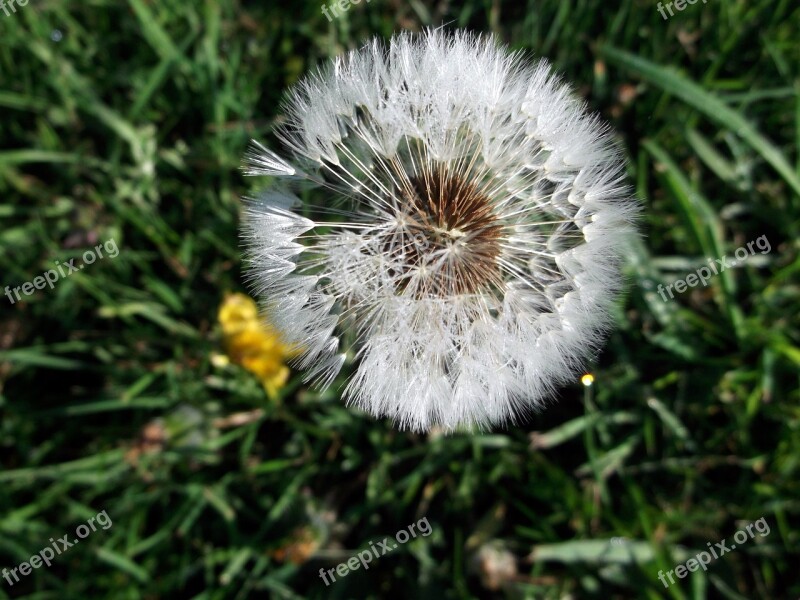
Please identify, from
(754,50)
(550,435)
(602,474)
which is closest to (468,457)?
(550,435)

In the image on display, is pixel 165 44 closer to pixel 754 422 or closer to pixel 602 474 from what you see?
pixel 602 474
